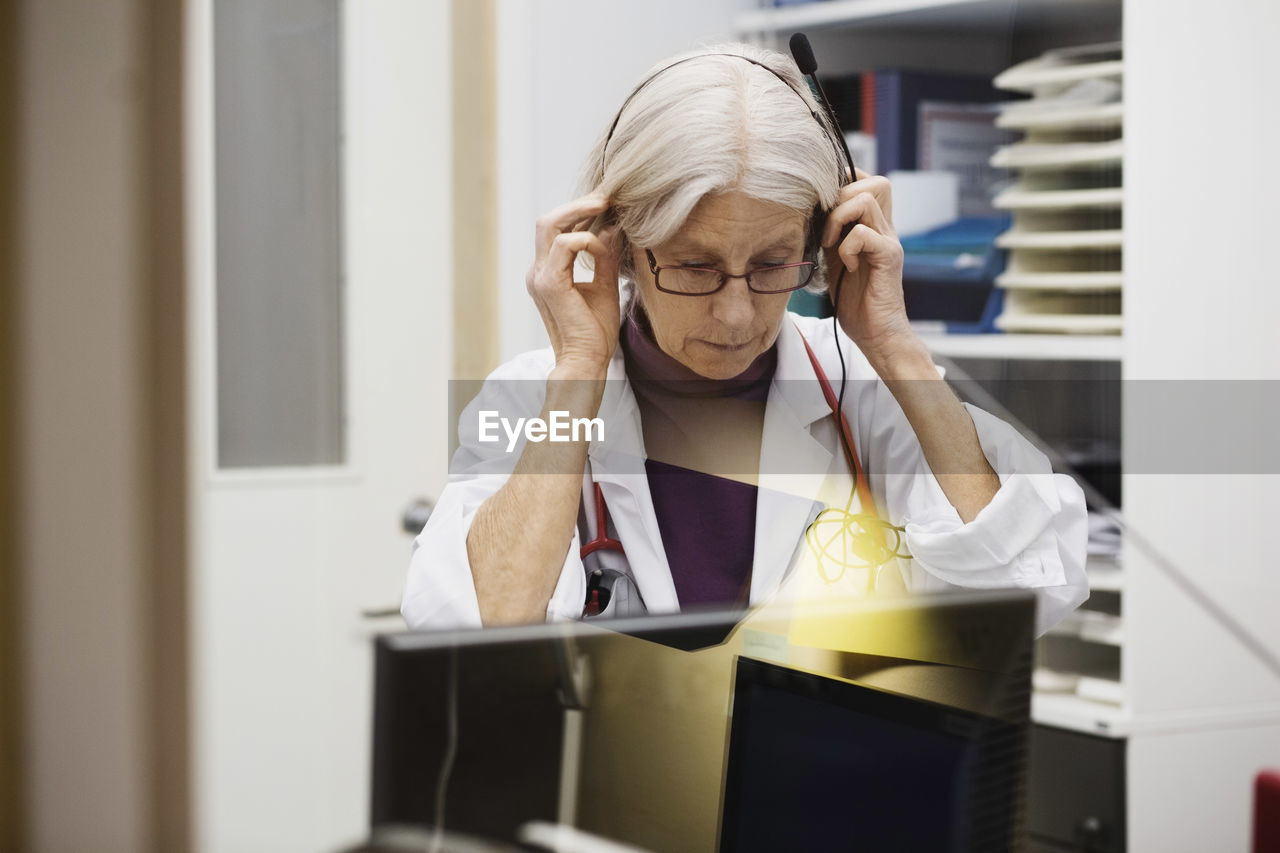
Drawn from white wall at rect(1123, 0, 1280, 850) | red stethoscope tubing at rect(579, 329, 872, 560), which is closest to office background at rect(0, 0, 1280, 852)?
white wall at rect(1123, 0, 1280, 850)

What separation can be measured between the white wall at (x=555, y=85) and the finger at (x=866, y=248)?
0.20m

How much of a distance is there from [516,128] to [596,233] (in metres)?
0.49

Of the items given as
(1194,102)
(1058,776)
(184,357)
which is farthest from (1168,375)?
(184,357)

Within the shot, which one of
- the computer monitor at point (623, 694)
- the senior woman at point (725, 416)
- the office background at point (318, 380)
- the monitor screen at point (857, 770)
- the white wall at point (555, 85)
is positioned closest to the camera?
the monitor screen at point (857, 770)

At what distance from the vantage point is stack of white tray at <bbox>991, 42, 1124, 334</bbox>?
3.98ft

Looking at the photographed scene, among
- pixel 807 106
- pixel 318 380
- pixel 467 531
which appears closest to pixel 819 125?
pixel 807 106

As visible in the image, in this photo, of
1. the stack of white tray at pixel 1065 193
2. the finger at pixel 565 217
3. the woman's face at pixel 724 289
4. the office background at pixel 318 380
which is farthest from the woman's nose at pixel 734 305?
the stack of white tray at pixel 1065 193

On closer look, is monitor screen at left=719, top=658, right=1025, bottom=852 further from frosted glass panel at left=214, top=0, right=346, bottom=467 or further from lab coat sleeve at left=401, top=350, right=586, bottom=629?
frosted glass panel at left=214, top=0, right=346, bottom=467

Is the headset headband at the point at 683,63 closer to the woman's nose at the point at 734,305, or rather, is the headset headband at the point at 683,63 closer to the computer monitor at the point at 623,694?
the woman's nose at the point at 734,305

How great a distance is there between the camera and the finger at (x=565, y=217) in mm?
749

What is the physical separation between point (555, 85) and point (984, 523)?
66 centimetres

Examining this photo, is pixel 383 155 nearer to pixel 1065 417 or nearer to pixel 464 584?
pixel 464 584

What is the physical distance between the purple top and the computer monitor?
51 mm

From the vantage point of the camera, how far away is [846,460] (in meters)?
0.80
